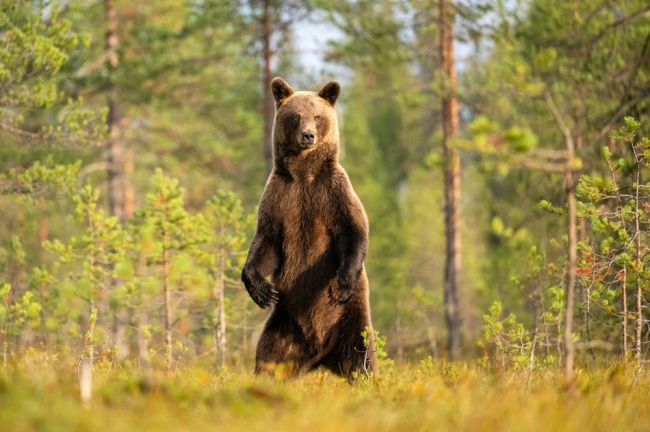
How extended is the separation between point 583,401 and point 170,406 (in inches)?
93.4

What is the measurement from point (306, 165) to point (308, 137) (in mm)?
318

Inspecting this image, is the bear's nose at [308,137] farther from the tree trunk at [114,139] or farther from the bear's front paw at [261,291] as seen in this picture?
the tree trunk at [114,139]

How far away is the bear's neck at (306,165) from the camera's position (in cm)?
716

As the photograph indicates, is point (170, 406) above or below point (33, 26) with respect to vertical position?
below

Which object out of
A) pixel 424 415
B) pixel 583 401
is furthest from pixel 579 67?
pixel 424 415

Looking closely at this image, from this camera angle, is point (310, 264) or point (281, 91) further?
point (281, 91)

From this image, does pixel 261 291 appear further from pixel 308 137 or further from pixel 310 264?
pixel 308 137

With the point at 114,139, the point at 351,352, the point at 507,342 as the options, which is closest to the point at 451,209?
the point at 114,139

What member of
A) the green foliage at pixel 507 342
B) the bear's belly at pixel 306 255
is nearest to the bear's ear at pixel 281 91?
the bear's belly at pixel 306 255

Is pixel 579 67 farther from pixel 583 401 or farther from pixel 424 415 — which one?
pixel 424 415

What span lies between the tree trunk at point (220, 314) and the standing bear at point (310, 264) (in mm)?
2830

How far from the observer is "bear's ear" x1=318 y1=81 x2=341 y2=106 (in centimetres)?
773

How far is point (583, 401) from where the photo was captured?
4.50 m

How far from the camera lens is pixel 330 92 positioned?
7.80 m
